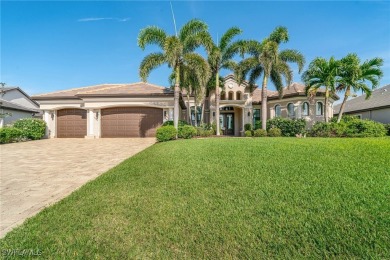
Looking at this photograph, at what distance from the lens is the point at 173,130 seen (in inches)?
595

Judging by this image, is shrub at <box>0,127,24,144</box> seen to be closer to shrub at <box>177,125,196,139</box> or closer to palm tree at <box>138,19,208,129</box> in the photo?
A: palm tree at <box>138,19,208,129</box>

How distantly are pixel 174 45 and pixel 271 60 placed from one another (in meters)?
9.09

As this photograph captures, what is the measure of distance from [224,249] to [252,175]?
2749mm

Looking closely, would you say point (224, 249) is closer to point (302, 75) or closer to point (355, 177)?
point (355, 177)

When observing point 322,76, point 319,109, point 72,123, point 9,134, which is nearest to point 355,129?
point 322,76

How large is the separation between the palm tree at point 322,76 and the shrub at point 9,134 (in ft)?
85.1

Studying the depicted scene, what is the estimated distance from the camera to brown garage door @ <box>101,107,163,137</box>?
1980cm

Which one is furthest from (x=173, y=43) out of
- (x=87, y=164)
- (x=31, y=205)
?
(x=31, y=205)

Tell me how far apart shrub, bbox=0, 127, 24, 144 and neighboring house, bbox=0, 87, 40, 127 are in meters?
3.42

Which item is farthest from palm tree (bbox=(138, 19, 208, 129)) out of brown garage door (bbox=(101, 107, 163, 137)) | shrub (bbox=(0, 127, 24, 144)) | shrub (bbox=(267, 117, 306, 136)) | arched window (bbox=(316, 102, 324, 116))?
arched window (bbox=(316, 102, 324, 116))

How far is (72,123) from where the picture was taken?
2098 cm

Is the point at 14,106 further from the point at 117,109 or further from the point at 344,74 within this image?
the point at 344,74

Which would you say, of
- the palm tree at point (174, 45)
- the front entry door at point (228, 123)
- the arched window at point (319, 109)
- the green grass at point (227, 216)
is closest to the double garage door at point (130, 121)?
the palm tree at point (174, 45)

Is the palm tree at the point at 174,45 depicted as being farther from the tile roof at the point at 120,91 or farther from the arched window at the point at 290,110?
the arched window at the point at 290,110
